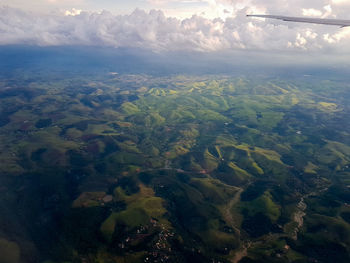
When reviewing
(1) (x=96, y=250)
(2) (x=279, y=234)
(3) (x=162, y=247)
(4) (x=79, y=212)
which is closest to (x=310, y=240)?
(2) (x=279, y=234)

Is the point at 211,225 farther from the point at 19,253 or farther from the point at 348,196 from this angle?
the point at 348,196

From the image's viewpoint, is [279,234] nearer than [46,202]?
Yes

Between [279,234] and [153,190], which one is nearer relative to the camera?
[279,234]

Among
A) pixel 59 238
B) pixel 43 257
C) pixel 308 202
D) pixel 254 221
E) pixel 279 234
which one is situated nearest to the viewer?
pixel 43 257

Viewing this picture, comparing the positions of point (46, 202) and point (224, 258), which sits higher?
point (224, 258)

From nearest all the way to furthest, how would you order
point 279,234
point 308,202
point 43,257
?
1. point 43,257
2. point 279,234
3. point 308,202

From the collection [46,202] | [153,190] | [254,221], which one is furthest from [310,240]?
[46,202]

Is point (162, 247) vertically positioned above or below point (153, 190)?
above

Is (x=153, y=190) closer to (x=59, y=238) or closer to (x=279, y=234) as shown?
(x=59, y=238)

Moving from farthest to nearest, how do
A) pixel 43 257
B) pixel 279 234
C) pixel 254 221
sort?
1. pixel 254 221
2. pixel 279 234
3. pixel 43 257
